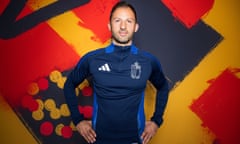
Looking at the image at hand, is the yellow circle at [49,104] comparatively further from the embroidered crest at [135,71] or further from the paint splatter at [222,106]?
the paint splatter at [222,106]

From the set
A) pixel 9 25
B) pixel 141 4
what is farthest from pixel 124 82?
pixel 9 25

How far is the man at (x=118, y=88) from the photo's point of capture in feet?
4.16

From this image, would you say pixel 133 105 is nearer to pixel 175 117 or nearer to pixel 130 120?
pixel 130 120

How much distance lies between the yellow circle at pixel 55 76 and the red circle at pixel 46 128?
266mm

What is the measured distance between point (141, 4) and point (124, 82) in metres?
0.64

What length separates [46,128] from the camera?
5.58ft

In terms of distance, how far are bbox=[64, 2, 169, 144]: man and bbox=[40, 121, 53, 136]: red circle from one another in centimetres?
40

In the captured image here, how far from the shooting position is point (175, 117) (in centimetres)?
178

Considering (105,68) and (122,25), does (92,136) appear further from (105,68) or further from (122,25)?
(122,25)

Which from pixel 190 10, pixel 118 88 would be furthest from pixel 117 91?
pixel 190 10

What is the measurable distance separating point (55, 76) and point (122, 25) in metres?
0.61

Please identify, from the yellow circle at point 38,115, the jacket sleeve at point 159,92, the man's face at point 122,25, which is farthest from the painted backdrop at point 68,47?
the man's face at point 122,25

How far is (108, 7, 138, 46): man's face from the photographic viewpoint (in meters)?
1.29

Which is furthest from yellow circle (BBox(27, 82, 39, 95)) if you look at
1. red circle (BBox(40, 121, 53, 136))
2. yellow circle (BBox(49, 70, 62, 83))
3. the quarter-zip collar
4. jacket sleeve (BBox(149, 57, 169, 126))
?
jacket sleeve (BBox(149, 57, 169, 126))
